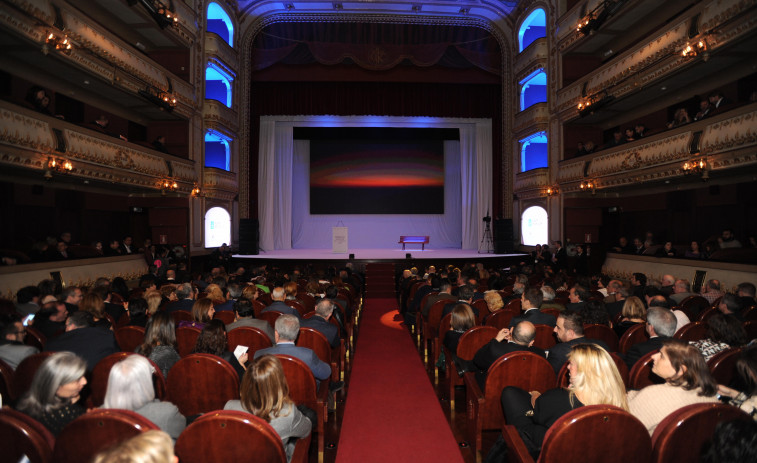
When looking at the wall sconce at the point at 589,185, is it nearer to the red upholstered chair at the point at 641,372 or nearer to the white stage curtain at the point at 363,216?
the white stage curtain at the point at 363,216

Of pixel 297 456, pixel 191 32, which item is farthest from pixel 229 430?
pixel 191 32

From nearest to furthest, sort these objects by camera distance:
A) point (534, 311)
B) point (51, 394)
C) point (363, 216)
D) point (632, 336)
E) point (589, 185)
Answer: point (51, 394) < point (632, 336) < point (534, 311) < point (589, 185) < point (363, 216)

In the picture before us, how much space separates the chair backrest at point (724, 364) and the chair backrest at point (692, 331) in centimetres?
82

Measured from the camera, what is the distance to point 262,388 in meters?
2.38

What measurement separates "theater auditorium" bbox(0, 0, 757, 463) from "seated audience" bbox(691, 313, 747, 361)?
0.08 feet

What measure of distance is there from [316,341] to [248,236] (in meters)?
13.6

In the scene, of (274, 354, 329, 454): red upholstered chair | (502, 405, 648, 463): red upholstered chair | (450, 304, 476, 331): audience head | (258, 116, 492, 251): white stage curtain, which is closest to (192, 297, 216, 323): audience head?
(274, 354, 329, 454): red upholstered chair

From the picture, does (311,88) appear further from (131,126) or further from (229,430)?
(229,430)

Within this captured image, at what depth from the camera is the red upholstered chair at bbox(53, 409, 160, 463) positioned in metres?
1.85

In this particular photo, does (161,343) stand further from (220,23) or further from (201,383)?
(220,23)

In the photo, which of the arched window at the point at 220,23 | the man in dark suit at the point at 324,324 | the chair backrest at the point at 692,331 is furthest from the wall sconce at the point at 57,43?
the chair backrest at the point at 692,331

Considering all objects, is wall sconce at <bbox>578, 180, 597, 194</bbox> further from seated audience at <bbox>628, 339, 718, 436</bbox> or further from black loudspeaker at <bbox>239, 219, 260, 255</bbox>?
seated audience at <bbox>628, 339, 718, 436</bbox>

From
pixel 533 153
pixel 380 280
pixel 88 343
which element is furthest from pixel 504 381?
pixel 533 153

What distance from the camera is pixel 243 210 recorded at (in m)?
18.1
